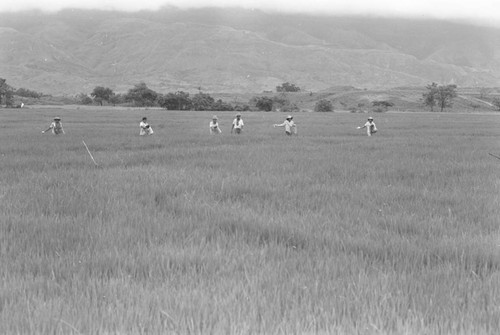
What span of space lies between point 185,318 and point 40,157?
10699mm

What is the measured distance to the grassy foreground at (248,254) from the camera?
3.30m

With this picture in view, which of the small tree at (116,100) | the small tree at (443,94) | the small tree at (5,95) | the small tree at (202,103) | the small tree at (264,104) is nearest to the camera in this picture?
the small tree at (202,103)

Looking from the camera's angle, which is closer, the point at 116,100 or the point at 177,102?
the point at 177,102

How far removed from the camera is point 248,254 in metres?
4.67

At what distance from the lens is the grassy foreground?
3.30 metres

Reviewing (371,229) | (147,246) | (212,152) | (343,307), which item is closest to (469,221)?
(371,229)

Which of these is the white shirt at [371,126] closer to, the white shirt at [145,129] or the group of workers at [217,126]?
the group of workers at [217,126]

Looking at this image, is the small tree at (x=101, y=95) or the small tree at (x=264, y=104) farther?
the small tree at (x=101, y=95)

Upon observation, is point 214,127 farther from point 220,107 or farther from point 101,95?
point 101,95

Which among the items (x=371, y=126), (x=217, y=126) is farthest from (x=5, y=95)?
(x=371, y=126)

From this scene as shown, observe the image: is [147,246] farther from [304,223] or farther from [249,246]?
[304,223]

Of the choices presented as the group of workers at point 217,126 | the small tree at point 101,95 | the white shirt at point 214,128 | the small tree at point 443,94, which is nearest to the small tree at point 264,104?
the small tree at point 443,94

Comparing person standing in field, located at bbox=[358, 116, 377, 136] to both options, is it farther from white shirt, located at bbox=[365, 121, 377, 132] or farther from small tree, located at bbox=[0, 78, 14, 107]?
small tree, located at bbox=[0, 78, 14, 107]

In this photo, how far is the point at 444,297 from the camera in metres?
3.63
